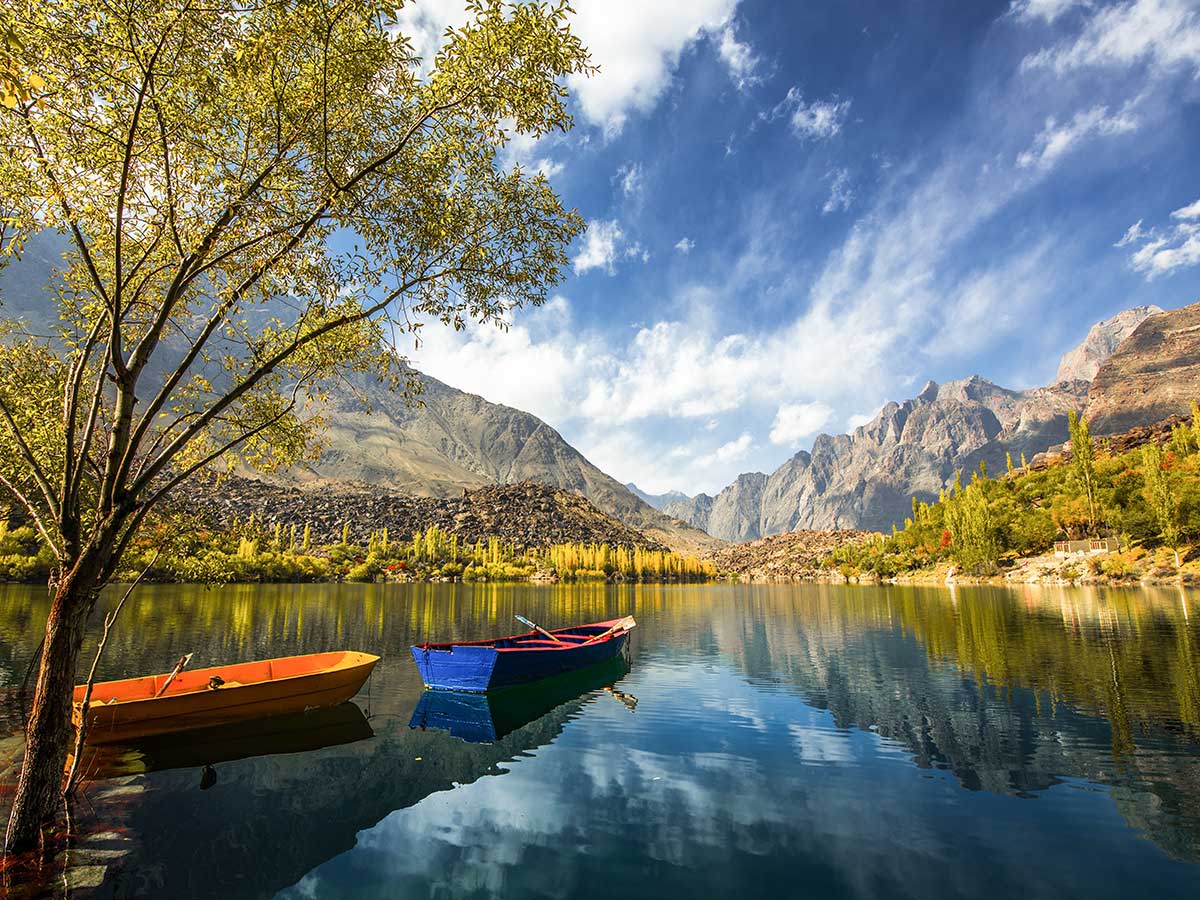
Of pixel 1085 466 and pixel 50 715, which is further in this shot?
pixel 1085 466

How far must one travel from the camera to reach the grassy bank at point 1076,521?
278 ft

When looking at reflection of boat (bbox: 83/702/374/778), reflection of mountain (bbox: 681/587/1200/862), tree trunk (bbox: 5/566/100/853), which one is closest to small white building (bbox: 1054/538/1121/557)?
reflection of mountain (bbox: 681/587/1200/862)

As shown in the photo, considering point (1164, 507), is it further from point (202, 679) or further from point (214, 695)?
point (202, 679)

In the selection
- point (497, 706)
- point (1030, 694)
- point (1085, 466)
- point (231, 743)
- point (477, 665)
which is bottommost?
point (497, 706)

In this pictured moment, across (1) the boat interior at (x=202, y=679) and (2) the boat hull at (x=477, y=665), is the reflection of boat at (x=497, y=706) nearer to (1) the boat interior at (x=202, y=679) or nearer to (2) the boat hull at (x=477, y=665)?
(2) the boat hull at (x=477, y=665)

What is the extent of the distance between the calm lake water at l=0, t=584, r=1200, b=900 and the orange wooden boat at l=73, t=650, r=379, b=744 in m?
0.76

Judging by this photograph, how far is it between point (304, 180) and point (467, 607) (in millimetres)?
66383

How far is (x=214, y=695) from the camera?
17.8 metres

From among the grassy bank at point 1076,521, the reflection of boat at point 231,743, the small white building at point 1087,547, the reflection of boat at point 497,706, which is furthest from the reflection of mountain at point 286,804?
the small white building at point 1087,547

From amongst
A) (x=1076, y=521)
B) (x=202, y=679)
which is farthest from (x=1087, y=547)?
(x=202, y=679)

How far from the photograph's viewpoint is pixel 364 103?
1128cm

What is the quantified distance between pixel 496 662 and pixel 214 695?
10380 millimetres

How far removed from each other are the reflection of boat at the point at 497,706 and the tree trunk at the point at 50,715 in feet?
35.8

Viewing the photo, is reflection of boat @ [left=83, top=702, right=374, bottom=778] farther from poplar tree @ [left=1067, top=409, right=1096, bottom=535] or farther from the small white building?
poplar tree @ [left=1067, top=409, right=1096, bottom=535]
